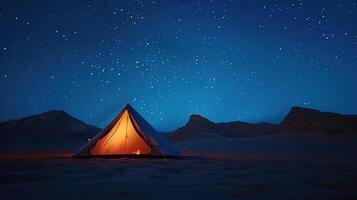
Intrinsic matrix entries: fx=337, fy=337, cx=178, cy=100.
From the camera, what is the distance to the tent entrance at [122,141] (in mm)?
12734

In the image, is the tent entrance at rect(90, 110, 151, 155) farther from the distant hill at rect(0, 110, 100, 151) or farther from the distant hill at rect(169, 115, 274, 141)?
the distant hill at rect(169, 115, 274, 141)

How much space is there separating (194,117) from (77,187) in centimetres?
8296

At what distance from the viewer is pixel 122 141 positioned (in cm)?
1339

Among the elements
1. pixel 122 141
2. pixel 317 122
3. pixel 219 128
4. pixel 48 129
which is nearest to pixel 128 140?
pixel 122 141

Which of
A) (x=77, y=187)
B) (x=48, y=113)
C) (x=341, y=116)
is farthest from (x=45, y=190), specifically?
(x=48, y=113)

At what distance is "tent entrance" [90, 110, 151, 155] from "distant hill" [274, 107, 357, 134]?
27258 mm

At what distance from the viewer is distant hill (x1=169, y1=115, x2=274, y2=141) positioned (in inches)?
2901

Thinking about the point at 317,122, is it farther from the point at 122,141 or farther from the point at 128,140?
the point at 122,141

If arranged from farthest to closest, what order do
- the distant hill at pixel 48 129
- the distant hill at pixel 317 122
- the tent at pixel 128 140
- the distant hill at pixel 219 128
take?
the distant hill at pixel 219 128 → the distant hill at pixel 48 129 → the distant hill at pixel 317 122 → the tent at pixel 128 140

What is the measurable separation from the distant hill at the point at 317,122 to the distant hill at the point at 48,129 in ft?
94.7

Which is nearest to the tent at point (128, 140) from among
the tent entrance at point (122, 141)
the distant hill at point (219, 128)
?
the tent entrance at point (122, 141)

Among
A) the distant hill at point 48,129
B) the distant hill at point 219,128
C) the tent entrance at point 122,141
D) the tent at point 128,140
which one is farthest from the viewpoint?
the distant hill at point 219,128

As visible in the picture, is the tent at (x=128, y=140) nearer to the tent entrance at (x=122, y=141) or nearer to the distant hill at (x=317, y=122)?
the tent entrance at (x=122, y=141)

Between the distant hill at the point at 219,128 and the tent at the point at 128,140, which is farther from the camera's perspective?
the distant hill at the point at 219,128
